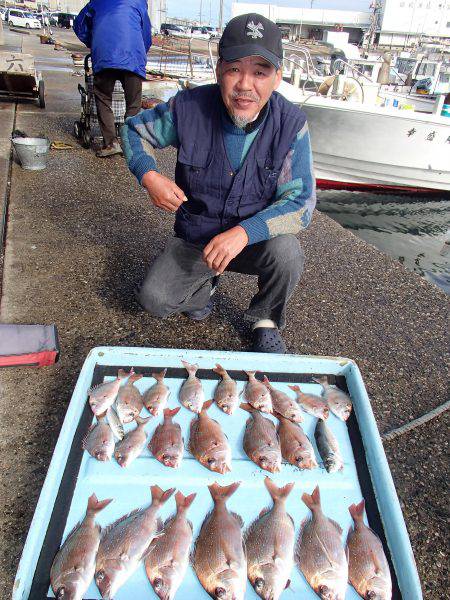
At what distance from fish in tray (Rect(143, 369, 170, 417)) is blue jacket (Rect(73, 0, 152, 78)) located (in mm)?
4825

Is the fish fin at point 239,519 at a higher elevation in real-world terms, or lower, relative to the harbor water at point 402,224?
higher

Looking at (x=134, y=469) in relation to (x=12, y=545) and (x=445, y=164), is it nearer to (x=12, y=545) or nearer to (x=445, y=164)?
(x=12, y=545)

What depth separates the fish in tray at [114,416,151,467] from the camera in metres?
1.73

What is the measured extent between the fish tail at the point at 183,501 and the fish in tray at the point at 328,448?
0.54 m

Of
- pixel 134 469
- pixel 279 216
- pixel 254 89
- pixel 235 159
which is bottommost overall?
pixel 134 469

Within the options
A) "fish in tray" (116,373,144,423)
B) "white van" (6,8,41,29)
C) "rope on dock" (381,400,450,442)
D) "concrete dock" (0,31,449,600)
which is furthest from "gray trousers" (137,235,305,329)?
"white van" (6,8,41,29)

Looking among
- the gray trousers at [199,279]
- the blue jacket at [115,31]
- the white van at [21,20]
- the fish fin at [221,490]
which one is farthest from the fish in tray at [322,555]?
the white van at [21,20]

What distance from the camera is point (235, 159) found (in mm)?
2420

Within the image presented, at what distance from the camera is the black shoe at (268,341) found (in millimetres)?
2586

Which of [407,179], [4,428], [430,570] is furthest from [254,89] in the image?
[407,179]

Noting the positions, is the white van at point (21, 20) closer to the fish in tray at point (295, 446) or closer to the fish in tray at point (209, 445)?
the fish in tray at point (209, 445)

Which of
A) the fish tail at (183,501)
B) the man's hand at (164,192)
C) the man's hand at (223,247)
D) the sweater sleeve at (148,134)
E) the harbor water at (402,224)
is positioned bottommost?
the harbor water at (402,224)

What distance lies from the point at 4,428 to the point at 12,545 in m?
0.59

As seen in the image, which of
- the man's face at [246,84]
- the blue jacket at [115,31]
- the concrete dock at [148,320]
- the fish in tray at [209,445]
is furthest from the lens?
the blue jacket at [115,31]
